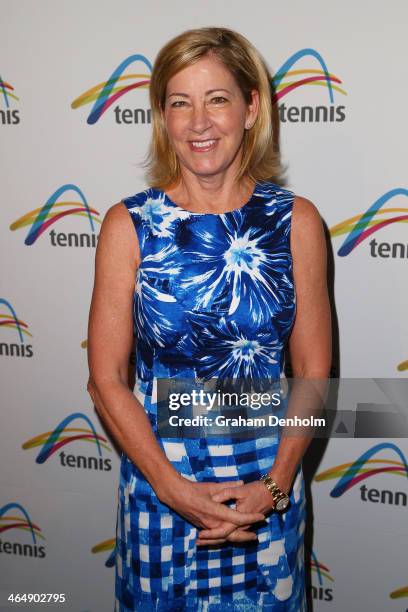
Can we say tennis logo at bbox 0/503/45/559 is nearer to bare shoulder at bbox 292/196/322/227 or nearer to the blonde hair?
the blonde hair

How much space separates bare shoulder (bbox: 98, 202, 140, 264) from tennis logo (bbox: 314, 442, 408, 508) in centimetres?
126

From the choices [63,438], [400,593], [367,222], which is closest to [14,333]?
[63,438]

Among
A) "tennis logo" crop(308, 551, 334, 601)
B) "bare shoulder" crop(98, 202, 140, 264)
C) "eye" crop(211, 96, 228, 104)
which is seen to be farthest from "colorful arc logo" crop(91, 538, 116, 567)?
"eye" crop(211, 96, 228, 104)

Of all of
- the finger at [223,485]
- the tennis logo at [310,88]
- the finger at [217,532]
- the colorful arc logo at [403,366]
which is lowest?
the finger at [217,532]

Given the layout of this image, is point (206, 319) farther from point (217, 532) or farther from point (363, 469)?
point (363, 469)

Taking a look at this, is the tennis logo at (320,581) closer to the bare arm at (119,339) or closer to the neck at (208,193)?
the bare arm at (119,339)

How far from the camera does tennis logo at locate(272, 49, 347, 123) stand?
2105 mm

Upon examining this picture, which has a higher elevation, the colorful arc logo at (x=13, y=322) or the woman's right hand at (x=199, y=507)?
the colorful arc logo at (x=13, y=322)

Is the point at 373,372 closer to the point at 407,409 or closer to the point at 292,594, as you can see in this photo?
the point at 407,409

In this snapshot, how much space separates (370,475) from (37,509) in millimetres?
1404

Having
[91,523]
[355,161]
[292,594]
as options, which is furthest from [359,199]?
[91,523]

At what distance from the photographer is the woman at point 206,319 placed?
5.46 feet

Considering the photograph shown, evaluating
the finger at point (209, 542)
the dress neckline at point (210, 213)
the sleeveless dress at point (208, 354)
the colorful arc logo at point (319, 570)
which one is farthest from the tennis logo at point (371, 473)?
the dress neckline at point (210, 213)

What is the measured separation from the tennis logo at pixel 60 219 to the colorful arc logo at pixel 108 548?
1.26 metres
